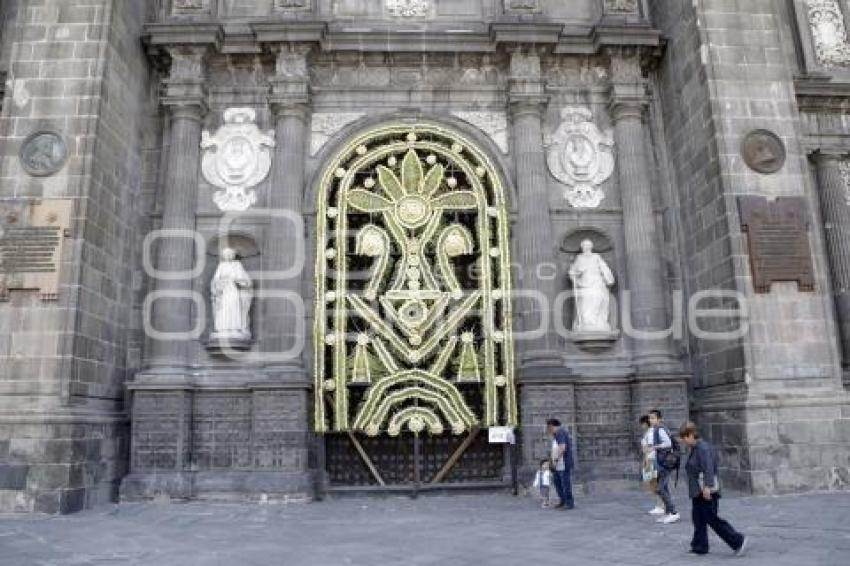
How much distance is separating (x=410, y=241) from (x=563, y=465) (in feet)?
18.1

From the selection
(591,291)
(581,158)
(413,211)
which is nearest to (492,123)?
(581,158)

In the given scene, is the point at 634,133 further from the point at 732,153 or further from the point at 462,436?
the point at 462,436

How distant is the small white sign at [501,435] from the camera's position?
13.0 meters

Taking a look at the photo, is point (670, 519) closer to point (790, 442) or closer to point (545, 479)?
point (545, 479)

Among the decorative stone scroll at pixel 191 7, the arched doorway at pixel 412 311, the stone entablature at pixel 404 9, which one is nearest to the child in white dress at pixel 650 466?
the arched doorway at pixel 412 311

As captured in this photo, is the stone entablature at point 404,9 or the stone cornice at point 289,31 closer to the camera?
the stone cornice at point 289,31

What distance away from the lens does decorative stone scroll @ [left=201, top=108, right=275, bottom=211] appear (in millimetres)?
14320

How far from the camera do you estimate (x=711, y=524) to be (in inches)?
289

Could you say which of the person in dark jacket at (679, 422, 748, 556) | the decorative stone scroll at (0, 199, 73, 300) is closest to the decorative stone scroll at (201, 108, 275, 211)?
the decorative stone scroll at (0, 199, 73, 300)

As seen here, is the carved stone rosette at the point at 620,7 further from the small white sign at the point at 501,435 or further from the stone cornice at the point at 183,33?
the small white sign at the point at 501,435

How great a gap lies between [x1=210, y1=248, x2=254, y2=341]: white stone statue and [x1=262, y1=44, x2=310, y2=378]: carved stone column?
14.9 inches

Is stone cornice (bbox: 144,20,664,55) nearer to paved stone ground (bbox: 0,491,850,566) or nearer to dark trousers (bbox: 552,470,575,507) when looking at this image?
dark trousers (bbox: 552,470,575,507)

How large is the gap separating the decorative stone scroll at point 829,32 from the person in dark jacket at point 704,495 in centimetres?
1188

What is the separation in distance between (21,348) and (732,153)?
13.0m
